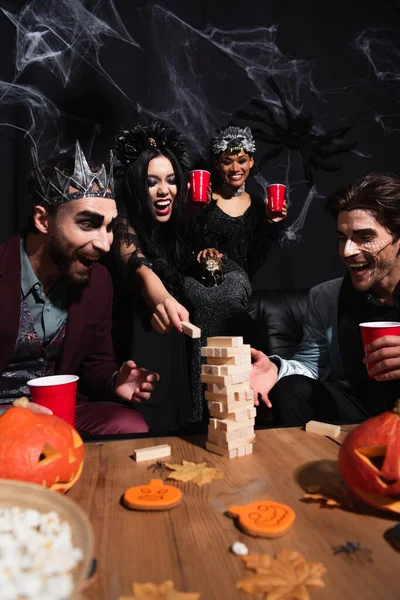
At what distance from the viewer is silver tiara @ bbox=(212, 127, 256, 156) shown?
2721 millimetres

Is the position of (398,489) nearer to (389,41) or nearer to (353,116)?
(353,116)

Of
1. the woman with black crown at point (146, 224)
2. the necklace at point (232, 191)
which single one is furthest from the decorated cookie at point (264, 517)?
the necklace at point (232, 191)

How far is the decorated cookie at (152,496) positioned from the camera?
835mm

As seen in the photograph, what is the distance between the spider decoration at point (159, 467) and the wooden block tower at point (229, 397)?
145mm

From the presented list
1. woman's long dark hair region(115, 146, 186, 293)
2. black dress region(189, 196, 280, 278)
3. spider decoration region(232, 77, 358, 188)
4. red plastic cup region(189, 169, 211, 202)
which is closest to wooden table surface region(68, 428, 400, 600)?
woman's long dark hair region(115, 146, 186, 293)

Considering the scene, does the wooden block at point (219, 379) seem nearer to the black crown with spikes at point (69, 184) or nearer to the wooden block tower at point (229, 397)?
the wooden block tower at point (229, 397)

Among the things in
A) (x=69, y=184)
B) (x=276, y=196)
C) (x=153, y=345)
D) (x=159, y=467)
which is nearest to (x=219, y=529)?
(x=159, y=467)

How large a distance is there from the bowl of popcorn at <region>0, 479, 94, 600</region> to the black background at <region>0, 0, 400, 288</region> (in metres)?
2.52

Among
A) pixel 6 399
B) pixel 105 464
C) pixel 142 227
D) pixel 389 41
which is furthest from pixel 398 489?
pixel 389 41

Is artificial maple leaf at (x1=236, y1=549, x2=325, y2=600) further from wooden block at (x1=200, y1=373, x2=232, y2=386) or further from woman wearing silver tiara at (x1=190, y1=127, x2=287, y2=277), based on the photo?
woman wearing silver tiara at (x1=190, y1=127, x2=287, y2=277)

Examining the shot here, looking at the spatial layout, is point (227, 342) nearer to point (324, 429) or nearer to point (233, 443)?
point (233, 443)

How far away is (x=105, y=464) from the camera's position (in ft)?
3.48

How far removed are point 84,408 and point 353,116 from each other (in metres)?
3.00

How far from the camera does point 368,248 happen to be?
64.4 inches
